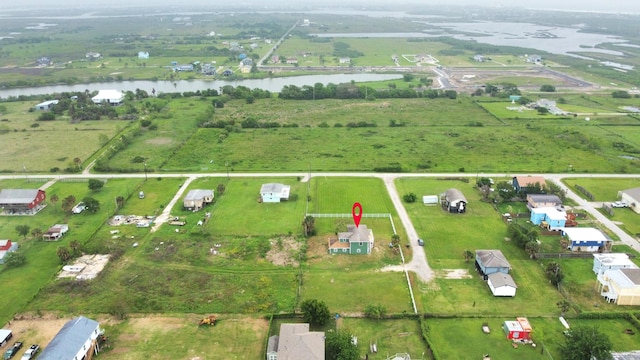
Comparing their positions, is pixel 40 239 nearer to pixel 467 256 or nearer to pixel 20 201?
pixel 20 201

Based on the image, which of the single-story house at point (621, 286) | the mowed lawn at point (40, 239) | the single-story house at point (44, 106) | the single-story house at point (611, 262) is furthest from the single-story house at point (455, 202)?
the single-story house at point (44, 106)

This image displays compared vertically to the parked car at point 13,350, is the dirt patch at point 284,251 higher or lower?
higher

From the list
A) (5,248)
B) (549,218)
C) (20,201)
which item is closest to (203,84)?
(20,201)

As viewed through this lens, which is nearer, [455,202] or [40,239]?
[40,239]

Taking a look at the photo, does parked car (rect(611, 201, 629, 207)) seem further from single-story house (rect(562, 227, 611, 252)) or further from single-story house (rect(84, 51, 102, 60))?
single-story house (rect(84, 51, 102, 60))

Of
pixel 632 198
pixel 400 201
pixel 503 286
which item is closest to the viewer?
pixel 503 286

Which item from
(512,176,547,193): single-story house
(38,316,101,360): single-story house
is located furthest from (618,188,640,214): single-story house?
(38,316,101,360): single-story house

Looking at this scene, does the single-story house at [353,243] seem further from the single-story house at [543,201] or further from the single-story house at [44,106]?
the single-story house at [44,106]
